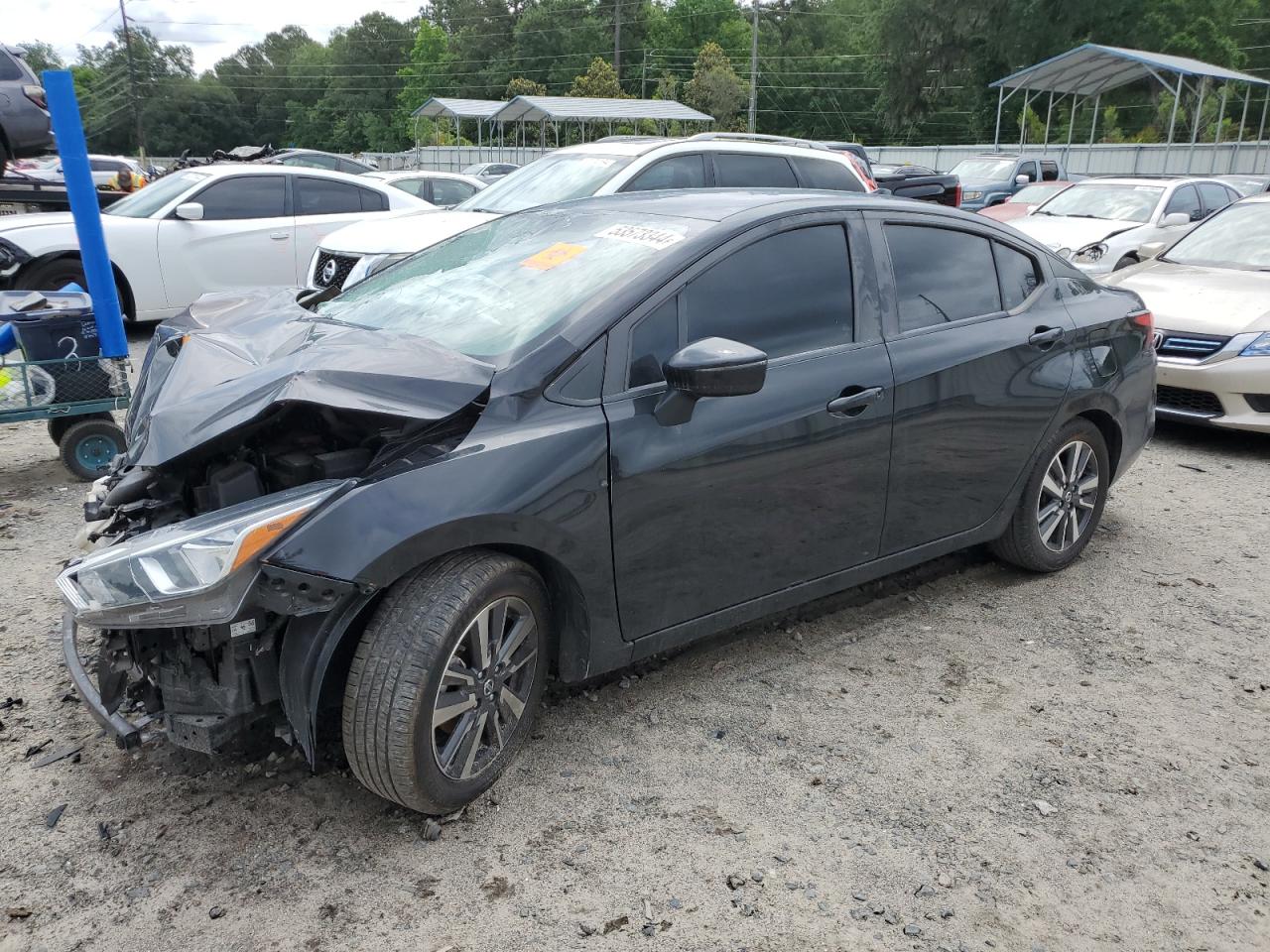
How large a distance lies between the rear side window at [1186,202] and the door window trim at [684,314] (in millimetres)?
→ 11058

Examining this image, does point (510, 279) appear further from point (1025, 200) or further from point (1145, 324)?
point (1025, 200)

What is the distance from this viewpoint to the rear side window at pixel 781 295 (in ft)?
10.7

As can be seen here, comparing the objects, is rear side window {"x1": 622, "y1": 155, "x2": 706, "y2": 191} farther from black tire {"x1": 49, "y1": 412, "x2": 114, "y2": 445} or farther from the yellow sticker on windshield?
the yellow sticker on windshield

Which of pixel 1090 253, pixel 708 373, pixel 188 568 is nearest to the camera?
pixel 188 568

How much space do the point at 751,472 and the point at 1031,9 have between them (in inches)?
2066

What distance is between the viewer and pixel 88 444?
18.6 feet

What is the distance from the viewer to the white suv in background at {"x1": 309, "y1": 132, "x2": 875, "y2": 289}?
7.96m

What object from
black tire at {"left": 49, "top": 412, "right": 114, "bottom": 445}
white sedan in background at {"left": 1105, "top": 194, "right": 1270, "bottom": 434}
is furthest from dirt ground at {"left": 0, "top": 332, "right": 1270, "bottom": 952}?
white sedan in background at {"left": 1105, "top": 194, "right": 1270, "bottom": 434}

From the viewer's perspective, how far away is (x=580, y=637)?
9.96 ft

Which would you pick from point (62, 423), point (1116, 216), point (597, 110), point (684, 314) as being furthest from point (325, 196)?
point (597, 110)

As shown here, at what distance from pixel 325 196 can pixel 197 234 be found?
1385mm

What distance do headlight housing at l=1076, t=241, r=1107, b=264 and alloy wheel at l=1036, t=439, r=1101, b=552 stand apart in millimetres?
7085


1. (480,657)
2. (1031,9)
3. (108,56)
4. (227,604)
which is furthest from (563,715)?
(108,56)

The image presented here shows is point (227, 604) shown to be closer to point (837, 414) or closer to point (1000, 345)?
point (837, 414)
